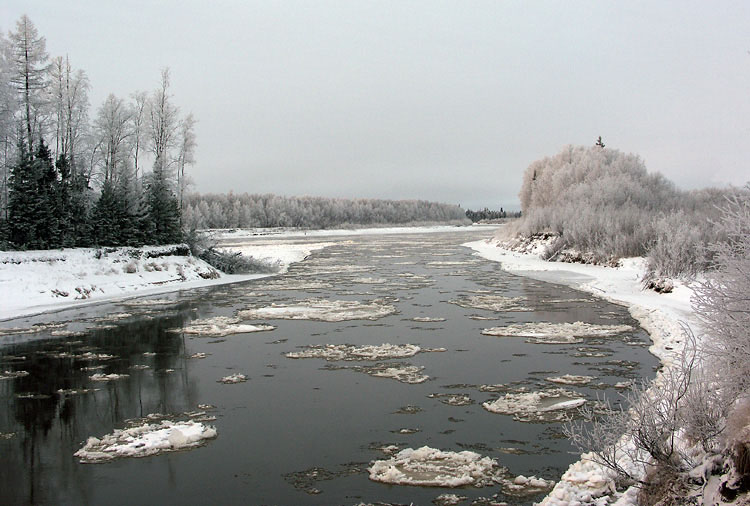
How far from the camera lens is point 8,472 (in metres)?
6.44

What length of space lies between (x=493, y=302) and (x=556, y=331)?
4736 millimetres

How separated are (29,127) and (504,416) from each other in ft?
87.5

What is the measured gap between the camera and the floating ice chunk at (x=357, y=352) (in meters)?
11.7

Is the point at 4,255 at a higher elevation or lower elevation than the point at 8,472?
higher

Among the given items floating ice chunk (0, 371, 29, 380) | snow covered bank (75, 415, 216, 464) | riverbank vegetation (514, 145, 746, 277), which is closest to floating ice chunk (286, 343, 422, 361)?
snow covered bank (75, 415, 216, 464)

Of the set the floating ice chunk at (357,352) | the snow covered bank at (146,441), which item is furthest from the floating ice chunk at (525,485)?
the floating ice chunk at (357,352)

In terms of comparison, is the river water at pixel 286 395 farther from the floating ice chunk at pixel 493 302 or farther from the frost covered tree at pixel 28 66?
the frost covered tree at pixel 28 66

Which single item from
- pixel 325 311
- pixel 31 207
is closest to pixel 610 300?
pixel 325 311

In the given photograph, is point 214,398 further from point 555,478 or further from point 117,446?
point 555,478

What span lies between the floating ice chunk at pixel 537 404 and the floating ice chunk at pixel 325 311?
757 centimetres

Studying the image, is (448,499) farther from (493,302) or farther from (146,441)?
(493,302)

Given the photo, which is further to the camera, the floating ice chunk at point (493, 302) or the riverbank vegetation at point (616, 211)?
the riverbank vegetation at point (616, 211)

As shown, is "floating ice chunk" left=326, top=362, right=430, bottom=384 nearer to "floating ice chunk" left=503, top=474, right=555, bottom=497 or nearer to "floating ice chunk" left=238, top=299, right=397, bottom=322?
"floating ice chunk" left=503, top=474, right=555, bottom=497

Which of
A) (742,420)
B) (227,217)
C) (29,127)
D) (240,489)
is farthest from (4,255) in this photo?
(227,217)
